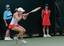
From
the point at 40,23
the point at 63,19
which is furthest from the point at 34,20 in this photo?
the point at 63,19

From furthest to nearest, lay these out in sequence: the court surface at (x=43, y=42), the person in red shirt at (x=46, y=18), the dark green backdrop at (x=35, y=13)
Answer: the person in red shirt at (x=46, y=18), the dark green backdrop at (x=35, y=13), the court surface at (x=43, y=42)

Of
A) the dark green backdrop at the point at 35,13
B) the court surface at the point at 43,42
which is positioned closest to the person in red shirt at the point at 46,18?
the dark green backdrop at the point at 35,13

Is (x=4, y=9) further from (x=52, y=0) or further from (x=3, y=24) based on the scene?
(x=52, y=0)

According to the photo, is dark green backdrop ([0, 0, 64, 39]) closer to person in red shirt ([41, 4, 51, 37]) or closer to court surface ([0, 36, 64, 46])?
person in red shirt ([41, 4, 51, 37])

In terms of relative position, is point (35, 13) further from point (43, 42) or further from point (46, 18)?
point (43, 42)

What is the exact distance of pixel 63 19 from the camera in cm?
1759

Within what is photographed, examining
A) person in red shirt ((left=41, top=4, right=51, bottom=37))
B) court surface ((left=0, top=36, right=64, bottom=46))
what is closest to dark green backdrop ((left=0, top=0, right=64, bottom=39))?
person in red shirt ((left=41, top=4, right=51, bottom=37))

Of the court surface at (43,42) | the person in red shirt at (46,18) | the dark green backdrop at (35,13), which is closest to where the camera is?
the court surface at (43,42)

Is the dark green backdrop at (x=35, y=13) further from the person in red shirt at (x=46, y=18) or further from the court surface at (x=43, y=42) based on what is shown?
the court surface at (x=43, y=42)

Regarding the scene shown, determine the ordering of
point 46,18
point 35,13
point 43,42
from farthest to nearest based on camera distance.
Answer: point 35,13, point 46,18, point 43,42

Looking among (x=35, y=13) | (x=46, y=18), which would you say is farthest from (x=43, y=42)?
(x=35, y=13)

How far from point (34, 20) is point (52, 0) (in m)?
1.39

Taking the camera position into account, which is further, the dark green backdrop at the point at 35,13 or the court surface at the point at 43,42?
→ the dark green backdrop at the point at 35,13

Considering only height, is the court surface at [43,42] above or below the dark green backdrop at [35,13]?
below
